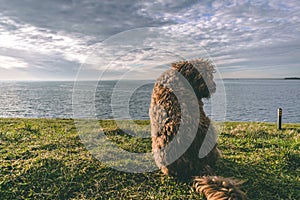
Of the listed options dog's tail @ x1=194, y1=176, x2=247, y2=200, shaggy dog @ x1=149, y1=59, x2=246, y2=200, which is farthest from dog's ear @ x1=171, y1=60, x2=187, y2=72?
dog's tail @ x1=194, y1=176, x2=247, y2=200

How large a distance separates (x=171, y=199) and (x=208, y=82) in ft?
8.41

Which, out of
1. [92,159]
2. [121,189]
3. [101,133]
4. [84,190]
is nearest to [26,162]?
[92,159]

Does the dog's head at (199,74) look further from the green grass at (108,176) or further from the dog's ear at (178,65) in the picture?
the green grass at (108,176)

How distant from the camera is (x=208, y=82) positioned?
524 centimetres

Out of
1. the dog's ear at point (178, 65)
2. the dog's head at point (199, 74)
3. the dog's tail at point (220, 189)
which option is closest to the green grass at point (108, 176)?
the dog's tail at point (220, 189)

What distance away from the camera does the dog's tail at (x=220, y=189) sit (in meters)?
3.78

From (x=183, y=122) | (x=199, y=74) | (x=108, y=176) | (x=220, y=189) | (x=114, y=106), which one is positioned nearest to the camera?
(x=220, y=189)

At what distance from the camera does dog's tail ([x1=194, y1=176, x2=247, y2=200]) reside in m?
3.78

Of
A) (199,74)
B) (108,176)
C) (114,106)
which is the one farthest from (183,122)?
(114,106)

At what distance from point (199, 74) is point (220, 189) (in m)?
2.38

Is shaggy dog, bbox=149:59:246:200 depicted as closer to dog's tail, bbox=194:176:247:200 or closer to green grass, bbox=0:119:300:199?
dog's tail, bbox=194:176:247:200

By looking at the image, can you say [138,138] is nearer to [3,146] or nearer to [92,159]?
[92,159]

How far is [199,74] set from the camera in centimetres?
514

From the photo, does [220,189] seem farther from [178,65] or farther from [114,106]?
[114,106]
